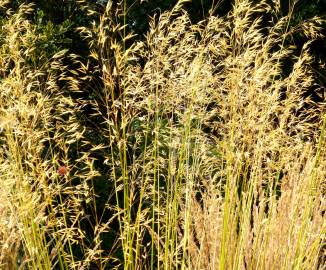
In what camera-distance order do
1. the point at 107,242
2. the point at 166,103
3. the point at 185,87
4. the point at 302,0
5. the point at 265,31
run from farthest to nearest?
the point at 265,31 → the point at 302,0 → the point at 107,242 → the point at 166,103 → the point at 185,87

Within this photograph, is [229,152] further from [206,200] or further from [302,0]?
[302,0]

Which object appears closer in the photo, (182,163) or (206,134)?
(182,163)

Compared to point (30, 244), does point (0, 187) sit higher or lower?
higher

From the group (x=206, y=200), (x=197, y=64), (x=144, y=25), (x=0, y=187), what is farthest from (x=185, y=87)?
(x=144, y=25)

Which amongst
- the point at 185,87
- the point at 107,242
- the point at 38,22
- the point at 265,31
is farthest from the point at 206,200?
the point at 265,31

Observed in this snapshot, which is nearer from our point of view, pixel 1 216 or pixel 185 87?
pixel 1 216

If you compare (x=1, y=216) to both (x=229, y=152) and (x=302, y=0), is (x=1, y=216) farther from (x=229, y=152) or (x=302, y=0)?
(x=302, y=0)

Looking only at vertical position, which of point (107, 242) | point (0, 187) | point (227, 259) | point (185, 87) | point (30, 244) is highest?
point (185, 87)

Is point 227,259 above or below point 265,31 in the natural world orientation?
below

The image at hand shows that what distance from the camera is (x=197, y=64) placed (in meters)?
1.89

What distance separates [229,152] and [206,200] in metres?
0.57

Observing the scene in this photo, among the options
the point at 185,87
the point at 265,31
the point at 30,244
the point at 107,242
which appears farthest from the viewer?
the point at 265,31

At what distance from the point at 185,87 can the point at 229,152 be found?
372mm

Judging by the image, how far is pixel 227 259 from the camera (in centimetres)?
196
